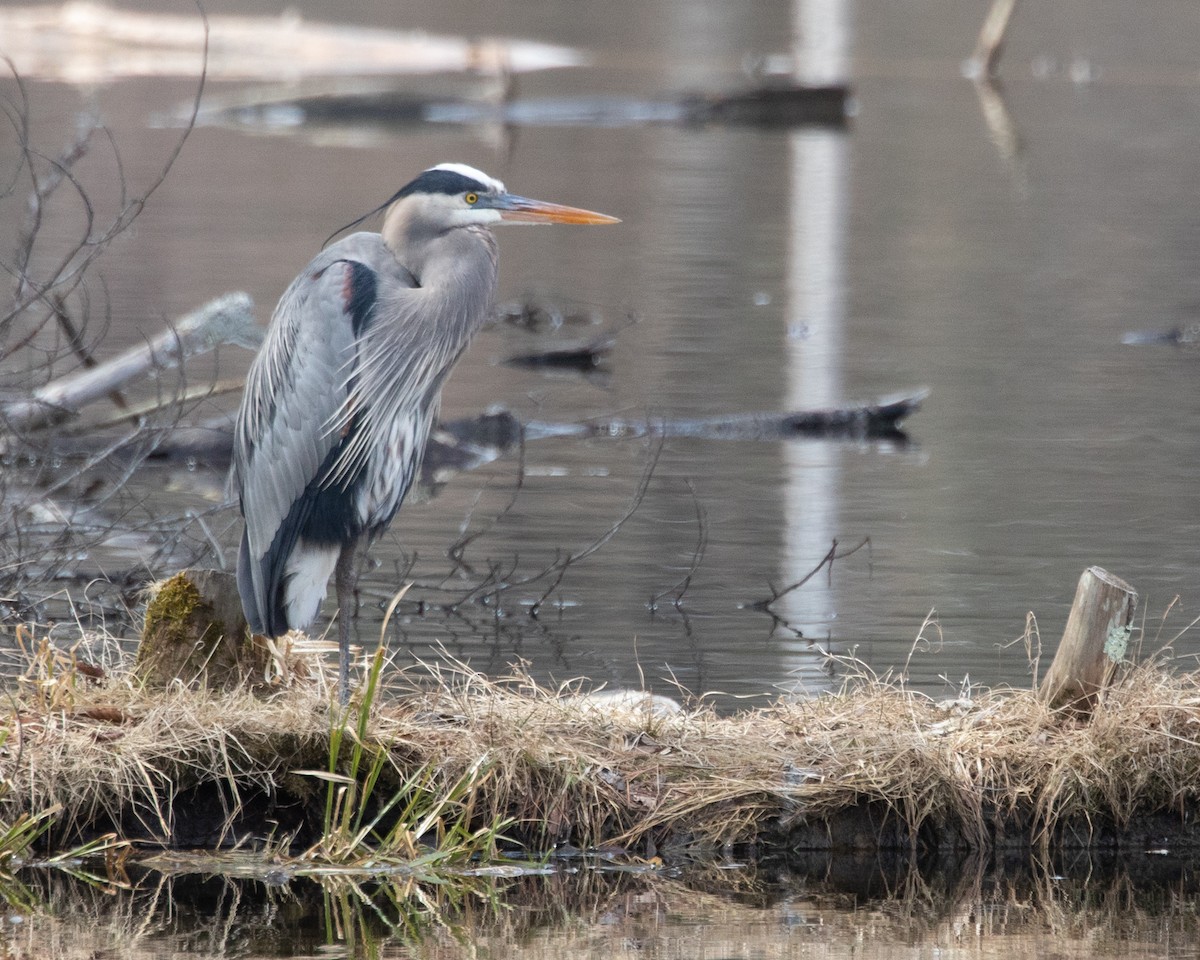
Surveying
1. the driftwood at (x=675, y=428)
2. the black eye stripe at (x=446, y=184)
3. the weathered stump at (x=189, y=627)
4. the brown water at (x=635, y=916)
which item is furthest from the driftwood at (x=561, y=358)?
the brown water at (x=635, y=916)

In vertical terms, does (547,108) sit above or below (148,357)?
above

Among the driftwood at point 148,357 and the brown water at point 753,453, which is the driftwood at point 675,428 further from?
the driftwood at point 148,357

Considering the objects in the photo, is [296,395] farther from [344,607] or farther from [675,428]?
[675,428]

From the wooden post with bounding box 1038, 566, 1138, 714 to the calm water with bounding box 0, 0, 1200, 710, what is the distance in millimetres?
1084

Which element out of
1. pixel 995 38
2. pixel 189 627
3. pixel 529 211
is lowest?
pixel 189 627

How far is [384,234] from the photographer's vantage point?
235 inches

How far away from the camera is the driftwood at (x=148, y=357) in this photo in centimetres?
838

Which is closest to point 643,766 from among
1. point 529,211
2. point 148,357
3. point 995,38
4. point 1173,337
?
point 529,211

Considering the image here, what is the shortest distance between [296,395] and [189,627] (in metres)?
0.70

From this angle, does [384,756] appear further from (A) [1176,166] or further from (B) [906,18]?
(B) [906,18]

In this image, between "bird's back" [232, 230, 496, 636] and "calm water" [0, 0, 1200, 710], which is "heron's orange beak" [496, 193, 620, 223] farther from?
"calm water" [0, 0, 1200, 710]

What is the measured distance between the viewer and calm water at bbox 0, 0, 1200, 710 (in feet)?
26.0

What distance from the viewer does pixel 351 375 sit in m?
5.77

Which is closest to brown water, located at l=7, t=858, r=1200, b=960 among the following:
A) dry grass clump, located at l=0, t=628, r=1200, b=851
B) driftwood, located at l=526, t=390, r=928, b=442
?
dry grass clump, located at l=0, t=628, r=1200, b=851
